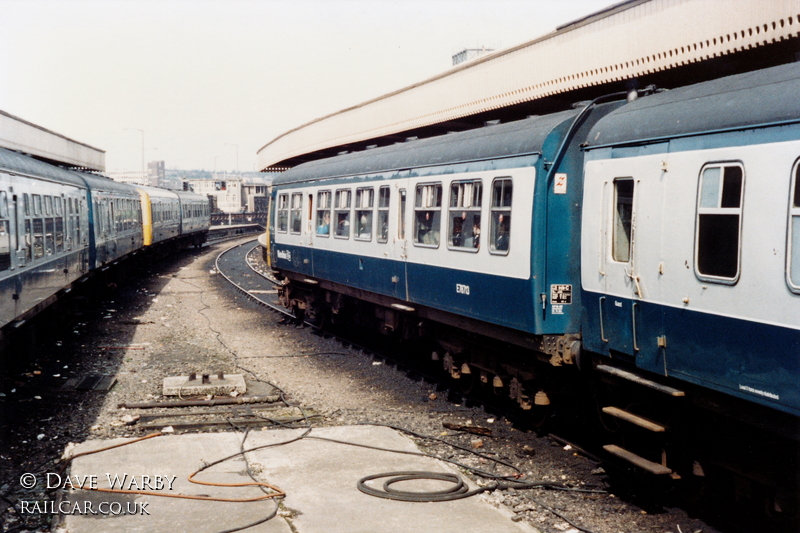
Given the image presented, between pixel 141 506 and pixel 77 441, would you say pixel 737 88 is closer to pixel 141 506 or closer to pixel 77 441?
pixel 141 506

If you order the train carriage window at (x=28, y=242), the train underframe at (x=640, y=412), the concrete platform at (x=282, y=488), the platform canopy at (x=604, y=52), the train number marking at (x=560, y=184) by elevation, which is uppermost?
the platform canopy at (x=604, y=52)

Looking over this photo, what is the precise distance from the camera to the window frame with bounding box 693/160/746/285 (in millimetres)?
5797

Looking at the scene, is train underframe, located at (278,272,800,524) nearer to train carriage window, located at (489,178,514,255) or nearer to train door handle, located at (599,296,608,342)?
train door handle, located at (599,296,608,342)

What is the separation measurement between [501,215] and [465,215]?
0.96 meters

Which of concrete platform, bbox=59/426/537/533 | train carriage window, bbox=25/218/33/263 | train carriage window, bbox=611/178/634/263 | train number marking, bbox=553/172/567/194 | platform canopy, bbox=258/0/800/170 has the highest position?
platform canopy, bbox=258/0/800/170

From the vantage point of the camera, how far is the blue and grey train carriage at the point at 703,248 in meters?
5.44

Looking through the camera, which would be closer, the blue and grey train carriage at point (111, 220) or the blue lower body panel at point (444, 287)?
the blue lower body panel at point (444, 287)

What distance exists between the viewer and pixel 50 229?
14.4m

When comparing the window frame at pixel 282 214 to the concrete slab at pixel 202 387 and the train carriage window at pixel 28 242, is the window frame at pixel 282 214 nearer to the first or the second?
the train carriage window at pixel 28 242

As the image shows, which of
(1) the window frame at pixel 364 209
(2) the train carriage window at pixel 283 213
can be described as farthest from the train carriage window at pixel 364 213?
(2) the train carriage window at pixel 283 213

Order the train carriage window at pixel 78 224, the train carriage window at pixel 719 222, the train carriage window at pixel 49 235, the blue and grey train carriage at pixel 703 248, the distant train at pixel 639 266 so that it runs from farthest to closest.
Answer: the train carriage window at pixel 78 224 < the train carriage window at pixel 49 235 < the train carriage window at pixel 719 222 < the distant train at pixel 639 266 < the blue and grey train carriage at pixel 703 248

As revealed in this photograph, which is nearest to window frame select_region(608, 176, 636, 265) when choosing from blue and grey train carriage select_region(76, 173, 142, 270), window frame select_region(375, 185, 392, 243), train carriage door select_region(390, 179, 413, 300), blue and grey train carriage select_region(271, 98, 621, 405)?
blue and grey train carriage select_region(271, 98, 621, 405)

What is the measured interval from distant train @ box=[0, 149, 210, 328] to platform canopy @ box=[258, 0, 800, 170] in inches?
332

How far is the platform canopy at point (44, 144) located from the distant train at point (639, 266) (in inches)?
517
